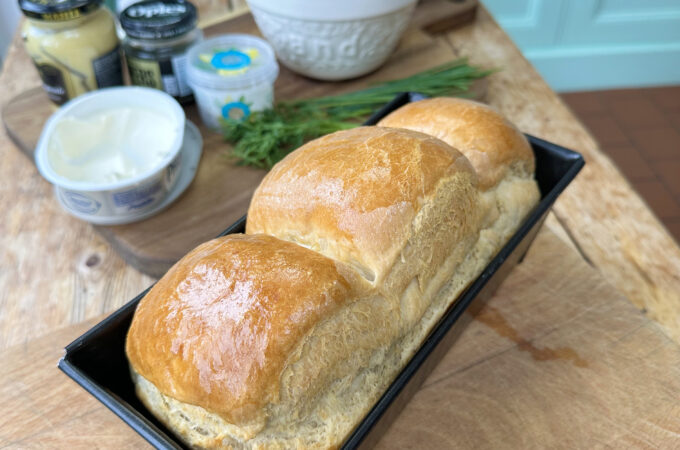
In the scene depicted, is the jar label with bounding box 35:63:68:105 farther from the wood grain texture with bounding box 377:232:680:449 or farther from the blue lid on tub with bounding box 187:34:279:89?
the wood grain texture with bounding box 377:232:680:449

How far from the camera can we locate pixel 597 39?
9.49 ft

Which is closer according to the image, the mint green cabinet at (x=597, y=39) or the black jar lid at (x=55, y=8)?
the black jar lid at (x=55, y=8)

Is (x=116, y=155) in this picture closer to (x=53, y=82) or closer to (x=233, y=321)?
(x=53, y=82)

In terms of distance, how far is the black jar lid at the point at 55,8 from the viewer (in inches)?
44.0

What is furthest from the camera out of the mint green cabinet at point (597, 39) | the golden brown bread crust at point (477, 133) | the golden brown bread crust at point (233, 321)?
the mint green cabinet at point (597, 39)

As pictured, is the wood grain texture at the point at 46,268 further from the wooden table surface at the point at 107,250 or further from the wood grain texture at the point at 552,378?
the wood grain texture at the point at 552,378

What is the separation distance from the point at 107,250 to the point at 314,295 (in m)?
0.65

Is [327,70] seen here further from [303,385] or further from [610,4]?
[610,4]

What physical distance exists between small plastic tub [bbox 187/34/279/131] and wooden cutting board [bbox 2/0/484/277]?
0.08m

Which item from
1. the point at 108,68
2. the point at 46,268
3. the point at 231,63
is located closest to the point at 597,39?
the point at 231,63

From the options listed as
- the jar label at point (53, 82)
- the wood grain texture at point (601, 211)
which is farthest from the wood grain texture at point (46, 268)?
the wood grain texture at point (601, 211)

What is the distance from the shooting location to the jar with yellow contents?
1134 mm

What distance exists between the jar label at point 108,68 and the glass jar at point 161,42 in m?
0.03

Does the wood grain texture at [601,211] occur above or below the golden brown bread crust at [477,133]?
below
